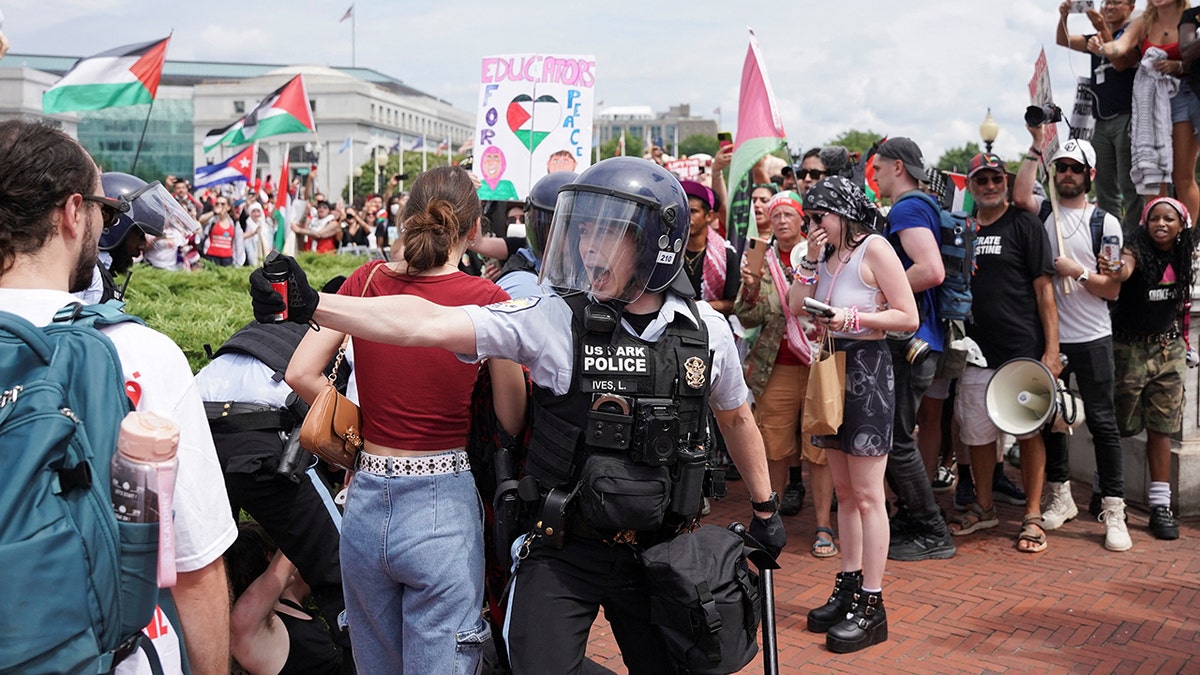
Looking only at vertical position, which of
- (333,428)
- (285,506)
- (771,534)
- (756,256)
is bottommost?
(285,506)

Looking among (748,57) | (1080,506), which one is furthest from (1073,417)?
(748,57)

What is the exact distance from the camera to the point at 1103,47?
8.27m

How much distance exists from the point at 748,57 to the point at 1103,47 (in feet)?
10.2

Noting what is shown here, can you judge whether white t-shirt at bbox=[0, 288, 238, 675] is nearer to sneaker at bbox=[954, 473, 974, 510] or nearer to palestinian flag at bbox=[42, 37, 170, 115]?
sneaker at bbox=[954, 473, 974, 510]

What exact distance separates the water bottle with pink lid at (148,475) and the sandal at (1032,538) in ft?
18.7

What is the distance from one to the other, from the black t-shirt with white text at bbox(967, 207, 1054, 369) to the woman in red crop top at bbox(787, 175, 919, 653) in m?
1.87

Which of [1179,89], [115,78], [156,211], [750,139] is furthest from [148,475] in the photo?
[115,78]

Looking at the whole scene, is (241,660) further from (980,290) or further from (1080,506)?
(1080,506)

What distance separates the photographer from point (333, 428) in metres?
3.33

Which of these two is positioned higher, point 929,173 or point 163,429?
point 929,173

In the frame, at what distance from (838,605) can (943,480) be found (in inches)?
121

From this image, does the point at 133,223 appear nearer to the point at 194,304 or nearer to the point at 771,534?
the point at 771,534

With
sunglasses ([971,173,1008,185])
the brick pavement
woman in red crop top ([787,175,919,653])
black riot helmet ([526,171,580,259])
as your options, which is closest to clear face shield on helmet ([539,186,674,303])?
black riot helmet ([526,171,580,259])

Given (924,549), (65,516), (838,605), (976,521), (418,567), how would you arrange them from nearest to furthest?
(65,516) → (418,567) → (838,605) → (924,549) → (976,521)
